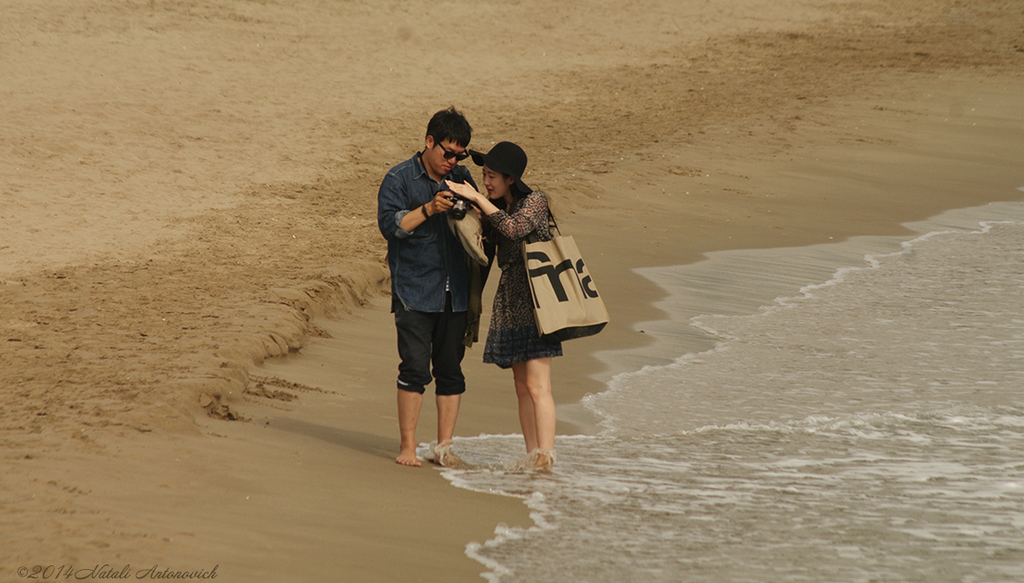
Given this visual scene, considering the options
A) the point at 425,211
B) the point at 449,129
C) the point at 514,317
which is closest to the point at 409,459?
the point at 514,317

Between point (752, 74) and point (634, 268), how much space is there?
10241 mm

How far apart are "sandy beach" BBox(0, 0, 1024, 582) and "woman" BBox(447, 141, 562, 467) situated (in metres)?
0.52

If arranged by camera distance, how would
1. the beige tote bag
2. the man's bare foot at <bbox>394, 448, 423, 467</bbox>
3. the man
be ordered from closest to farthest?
the beige tote bag < the man < the man's bare foot at <bbox>394, 448, 423, 467</bbox>

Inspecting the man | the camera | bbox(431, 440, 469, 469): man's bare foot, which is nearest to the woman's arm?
the camera

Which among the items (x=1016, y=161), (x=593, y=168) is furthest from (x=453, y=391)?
(x=1016, y=161)

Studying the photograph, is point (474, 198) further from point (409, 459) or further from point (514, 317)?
point (409, 459)

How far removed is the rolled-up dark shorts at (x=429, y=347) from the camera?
4336 mm

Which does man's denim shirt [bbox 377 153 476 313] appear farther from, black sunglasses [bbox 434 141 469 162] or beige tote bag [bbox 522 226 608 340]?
beige tote bag [bbox 522 226 608 340]

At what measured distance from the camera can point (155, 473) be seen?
3.68 meters

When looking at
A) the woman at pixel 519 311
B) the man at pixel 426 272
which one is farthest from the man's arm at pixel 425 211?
the woman at pixel 519 311

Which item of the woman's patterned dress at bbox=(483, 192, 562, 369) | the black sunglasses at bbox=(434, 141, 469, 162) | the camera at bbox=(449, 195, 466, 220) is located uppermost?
the black sunglasses at bbox=(434, 141, 469, 162)

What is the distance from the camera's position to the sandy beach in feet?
11.8

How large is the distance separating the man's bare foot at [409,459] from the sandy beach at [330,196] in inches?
3.8

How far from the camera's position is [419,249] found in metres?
4.32
